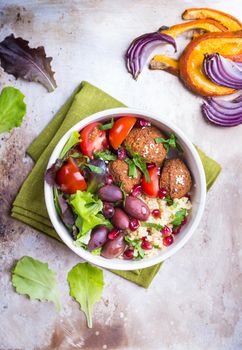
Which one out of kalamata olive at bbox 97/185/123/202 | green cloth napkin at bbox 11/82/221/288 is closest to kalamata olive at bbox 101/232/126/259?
kalamata olive at bbox 97/185/123/202

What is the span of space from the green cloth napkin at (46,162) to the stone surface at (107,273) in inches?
1.9

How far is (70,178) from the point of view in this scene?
1.64m

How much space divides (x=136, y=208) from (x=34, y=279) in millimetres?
500

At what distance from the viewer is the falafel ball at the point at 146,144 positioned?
66.1 inches

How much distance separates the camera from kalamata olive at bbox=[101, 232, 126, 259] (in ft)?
5.41

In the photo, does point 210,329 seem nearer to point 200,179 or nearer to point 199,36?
point 200,179

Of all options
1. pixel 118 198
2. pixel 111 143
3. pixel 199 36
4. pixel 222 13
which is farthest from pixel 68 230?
pixel 222 13

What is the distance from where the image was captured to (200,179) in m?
1.69

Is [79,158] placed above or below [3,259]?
above

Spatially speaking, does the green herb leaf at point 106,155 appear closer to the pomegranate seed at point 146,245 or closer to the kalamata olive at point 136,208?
Answer: the kalamata olive at point 136,208

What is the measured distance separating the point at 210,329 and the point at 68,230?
68 centimetres

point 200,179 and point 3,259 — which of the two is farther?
point 3,259

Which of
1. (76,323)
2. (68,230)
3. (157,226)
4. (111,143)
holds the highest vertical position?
(111,143)

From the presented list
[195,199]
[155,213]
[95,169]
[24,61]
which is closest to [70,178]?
[95,169]
